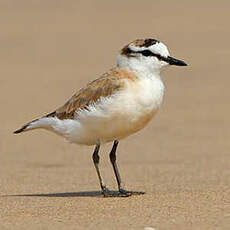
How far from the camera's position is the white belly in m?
7.97

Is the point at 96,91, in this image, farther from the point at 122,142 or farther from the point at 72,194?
the point at 122,142

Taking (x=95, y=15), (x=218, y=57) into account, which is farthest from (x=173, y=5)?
(x=218, y=57)

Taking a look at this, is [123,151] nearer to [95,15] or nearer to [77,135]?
[77,135]

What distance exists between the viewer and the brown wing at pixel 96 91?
319 inches

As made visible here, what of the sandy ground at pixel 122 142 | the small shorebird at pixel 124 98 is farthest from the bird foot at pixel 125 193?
the sandy ground at pixel 122 142

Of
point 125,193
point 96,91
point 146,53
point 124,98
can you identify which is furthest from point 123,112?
point 125,193

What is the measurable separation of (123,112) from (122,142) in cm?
426

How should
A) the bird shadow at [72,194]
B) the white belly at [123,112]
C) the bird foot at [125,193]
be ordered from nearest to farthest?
1. the white belly at [123,112]
2. the bird foot at [125,193]
3. the bird shadow at [72,194]

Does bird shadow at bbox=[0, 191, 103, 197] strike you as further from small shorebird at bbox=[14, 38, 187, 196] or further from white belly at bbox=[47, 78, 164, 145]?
white belly at bbox=[47, 78, 164, 145]

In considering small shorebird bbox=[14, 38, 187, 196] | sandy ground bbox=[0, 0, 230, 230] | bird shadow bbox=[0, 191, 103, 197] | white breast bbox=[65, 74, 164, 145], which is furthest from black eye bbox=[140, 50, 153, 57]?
bird shadow bbox=[0, 191, 103, 197]

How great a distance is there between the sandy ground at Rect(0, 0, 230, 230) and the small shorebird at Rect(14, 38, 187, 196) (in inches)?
25.3

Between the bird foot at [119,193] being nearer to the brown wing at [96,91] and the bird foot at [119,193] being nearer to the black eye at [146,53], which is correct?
the brown wing at [96,91]

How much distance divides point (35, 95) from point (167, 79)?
257 centimetres

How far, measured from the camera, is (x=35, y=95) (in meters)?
15.4
